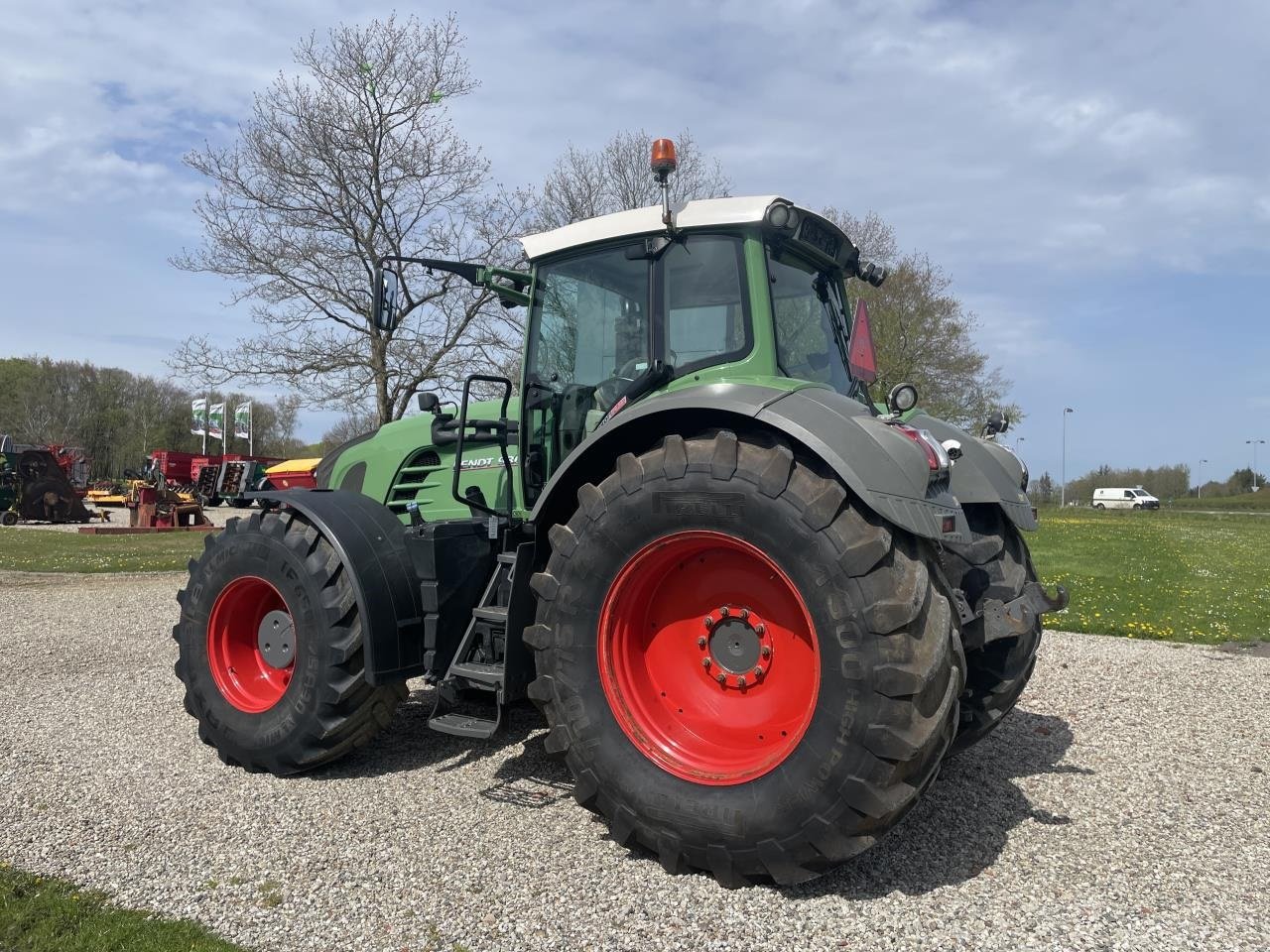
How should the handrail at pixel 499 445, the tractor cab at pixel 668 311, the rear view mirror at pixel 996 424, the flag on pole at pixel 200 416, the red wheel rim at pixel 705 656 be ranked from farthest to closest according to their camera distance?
1. the flag on pole at pixel 200 416
2. the rear view mirror at pixel 996 424
3. the handrail at pixel 499 445
4. the tractor cab at pixel 668 311
5. the red wheel rim at pixel 705 656

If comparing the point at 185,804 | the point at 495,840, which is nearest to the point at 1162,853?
the point at 495,840

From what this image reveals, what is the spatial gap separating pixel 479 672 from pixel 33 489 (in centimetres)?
2912

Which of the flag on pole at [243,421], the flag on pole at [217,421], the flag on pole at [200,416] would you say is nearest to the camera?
the flag on pole at [200,416]

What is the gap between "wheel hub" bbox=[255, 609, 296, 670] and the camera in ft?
15.4

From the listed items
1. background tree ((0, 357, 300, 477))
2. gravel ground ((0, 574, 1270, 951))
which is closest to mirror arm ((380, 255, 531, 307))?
gravel ground ((0, 574, 1270, 951))

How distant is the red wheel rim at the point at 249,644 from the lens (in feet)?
15.5

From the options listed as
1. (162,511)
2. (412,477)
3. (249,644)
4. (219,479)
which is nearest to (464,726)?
(249,644)

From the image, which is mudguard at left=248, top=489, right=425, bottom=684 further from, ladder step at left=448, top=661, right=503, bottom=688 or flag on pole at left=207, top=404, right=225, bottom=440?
flag on pole at left=207, top=404, right=225, bottom=440

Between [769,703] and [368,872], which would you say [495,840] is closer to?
[368,872]

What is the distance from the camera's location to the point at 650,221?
4078 mm

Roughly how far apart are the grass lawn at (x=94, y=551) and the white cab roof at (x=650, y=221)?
12943 millimetres

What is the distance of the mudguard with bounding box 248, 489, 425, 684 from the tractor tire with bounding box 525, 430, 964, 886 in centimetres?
103

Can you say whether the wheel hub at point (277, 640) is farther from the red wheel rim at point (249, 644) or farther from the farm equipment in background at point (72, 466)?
the farm equipment in background at point (72, 466)

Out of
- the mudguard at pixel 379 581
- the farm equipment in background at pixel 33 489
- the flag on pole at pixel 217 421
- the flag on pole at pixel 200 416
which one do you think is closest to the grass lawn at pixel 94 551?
the farm equipment in background at pixel 33 489
